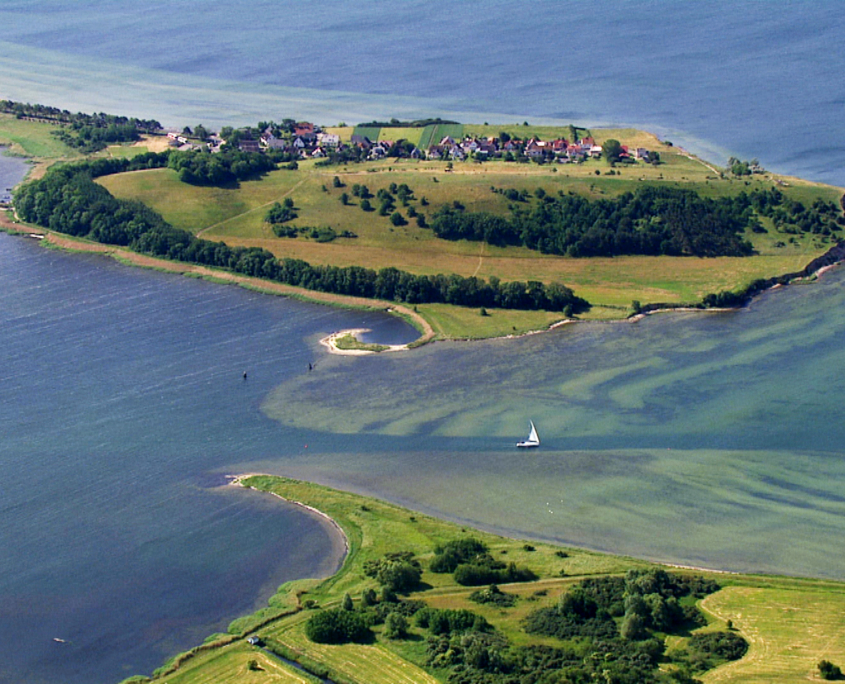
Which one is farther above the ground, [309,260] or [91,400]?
[309,260]

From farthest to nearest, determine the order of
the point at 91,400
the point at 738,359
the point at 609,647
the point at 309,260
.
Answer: the point at 309,260 < the point at 738,359 < the point at 91,400 < the point at 609,647

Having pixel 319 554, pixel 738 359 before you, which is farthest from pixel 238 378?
pixel 738 359

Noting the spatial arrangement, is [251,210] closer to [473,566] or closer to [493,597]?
[473,566]

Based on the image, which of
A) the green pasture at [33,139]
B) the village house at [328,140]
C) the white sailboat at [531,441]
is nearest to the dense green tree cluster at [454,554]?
the white sailboat at [531,441]

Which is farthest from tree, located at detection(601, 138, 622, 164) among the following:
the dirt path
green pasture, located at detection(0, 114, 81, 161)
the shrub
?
the shrub

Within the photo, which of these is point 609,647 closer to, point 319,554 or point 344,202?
point 319,554

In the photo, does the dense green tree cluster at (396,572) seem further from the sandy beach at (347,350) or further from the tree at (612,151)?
the tree at (612,151)

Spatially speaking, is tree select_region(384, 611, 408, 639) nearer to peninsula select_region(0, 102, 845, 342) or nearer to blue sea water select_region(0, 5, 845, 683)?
blue sea water select_region(0, 5, 845, 683)
